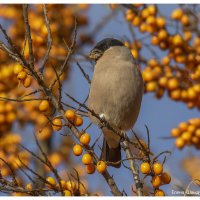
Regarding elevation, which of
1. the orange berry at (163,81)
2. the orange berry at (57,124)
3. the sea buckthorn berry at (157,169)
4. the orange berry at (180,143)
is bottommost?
the orange berry at (180,143)

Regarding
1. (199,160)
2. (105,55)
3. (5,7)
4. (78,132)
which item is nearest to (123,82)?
(105,55)

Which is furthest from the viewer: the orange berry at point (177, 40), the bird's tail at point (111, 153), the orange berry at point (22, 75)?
the orange berry at point (177, 40)

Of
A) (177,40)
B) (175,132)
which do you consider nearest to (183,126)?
(175,132)

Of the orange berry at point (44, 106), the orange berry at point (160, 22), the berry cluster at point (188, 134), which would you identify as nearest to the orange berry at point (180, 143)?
the berry cluster at point (188, 134)

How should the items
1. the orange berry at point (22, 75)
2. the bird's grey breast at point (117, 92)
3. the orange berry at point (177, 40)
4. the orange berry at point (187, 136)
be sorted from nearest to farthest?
the orange berry at point (22, 75), the bird's grey breast at point (117, 92), the orange berry at point (187, 136), the orange berry at point (177, 40)

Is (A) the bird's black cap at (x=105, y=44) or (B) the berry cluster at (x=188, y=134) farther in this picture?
Answer: (B) the berry cluster at (x=188, y=134)

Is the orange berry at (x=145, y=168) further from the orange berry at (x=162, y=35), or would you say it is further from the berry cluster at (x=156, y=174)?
the orange berry at (x=162, y=35)

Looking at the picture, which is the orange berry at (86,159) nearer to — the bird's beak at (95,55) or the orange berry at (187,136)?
the bird's beak at (95,55)

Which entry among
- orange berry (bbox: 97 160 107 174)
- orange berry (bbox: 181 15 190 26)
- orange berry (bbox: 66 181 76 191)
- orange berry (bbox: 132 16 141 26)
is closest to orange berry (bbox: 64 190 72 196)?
orange berry (bbox: 66 181 76 191)

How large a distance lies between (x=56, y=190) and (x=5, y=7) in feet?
12.1

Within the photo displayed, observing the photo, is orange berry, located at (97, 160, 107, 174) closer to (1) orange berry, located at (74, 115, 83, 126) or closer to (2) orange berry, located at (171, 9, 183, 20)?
(1) orange berry, located at (74, 115, 83, 126)

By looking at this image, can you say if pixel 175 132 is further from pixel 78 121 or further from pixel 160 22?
pixel 78 121

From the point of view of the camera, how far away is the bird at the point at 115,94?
300cm

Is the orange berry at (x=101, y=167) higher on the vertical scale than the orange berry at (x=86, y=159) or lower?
lower
